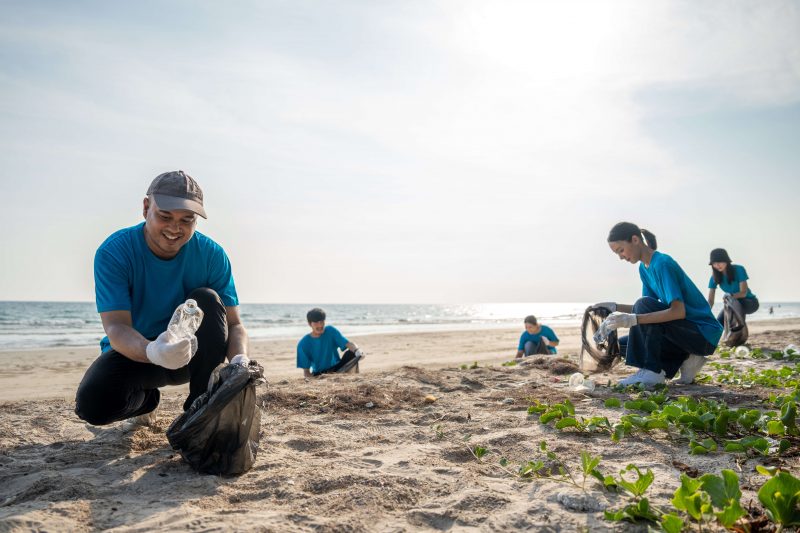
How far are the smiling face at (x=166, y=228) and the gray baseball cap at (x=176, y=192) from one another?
0.03m

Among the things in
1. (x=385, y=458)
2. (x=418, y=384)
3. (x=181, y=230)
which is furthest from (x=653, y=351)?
(x=181, y=230)

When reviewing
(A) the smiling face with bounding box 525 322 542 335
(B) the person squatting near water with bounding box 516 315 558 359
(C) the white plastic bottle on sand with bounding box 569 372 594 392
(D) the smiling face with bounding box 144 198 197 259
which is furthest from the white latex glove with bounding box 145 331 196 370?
(A) the smiling face with bounding box 525 322 542 335

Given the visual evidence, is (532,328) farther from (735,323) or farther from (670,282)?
(670,282)

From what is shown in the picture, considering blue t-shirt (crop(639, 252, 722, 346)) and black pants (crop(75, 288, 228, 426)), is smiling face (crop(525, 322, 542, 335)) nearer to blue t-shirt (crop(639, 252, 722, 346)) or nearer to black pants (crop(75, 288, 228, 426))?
blue t-shirt (crop(639, 252, 722, 346))

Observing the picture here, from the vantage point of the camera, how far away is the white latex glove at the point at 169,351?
2322 mm

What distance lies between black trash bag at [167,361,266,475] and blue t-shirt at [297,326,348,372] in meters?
4.29

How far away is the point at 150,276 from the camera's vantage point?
2836mm

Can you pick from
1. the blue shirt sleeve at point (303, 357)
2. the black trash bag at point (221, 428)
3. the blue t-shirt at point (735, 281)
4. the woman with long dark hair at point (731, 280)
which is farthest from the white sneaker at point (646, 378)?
the blue t-shirt at point (735, 281)

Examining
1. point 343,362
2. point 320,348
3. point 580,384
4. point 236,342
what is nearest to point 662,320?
point 580,384

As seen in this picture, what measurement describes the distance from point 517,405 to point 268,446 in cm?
168

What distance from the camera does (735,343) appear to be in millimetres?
7863

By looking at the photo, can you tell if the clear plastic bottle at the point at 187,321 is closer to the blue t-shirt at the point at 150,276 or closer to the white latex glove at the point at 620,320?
the blue t-shirt at the point at 150,276

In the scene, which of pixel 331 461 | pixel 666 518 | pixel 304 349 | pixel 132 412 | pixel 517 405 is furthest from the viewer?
pixel 304 349

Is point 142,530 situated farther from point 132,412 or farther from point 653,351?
point 653,351
